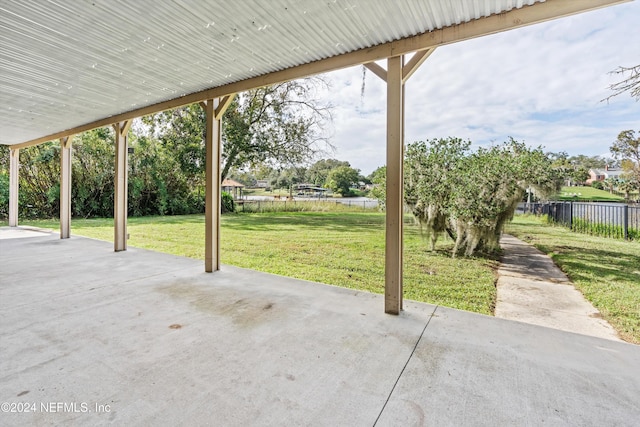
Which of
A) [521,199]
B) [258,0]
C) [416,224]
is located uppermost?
[258,0]

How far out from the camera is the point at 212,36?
2504 millimetres

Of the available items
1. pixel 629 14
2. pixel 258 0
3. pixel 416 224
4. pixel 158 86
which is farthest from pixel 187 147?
pixel 629 14

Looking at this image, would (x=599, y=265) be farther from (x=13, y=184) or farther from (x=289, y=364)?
(x=13, y=184)

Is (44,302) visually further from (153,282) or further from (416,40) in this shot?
(416,40)

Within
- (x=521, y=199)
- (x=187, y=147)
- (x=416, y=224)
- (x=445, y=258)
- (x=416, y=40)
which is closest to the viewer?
(x=416, y=40)

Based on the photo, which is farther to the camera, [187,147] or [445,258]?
[187,147]

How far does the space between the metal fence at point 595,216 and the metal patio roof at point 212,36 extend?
3.38 metres

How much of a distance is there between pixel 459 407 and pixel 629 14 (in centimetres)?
479

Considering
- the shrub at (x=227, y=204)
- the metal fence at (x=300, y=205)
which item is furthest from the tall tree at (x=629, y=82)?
the shrub at (x=227, y=204)

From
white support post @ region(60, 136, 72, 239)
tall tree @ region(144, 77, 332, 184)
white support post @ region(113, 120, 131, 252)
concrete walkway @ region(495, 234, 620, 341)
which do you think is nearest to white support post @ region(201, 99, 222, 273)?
white support post @ region(113, 120, 131, 252)

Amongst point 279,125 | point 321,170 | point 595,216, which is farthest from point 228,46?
point 279,125

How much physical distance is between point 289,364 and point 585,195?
16.2ft

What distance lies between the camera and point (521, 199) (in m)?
4.67

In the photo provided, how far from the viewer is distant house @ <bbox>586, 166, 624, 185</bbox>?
4051 millimetres
